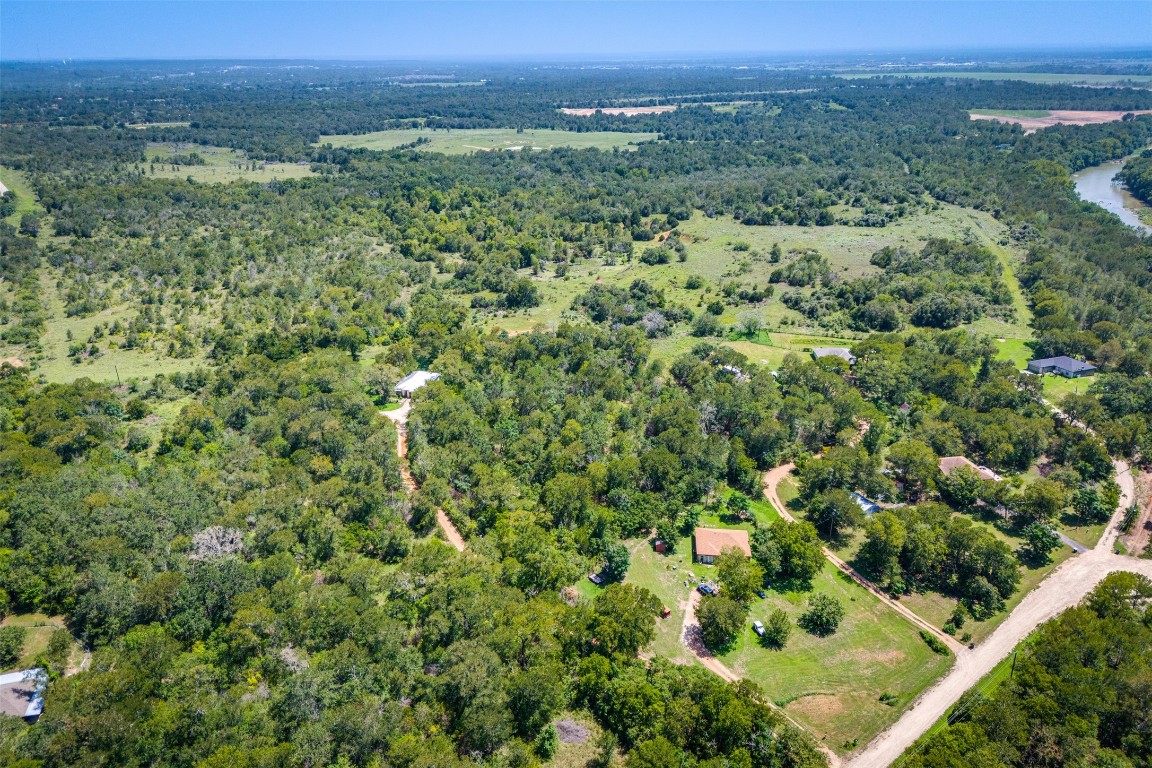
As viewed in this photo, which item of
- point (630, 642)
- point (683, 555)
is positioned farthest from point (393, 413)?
point (630, 642)

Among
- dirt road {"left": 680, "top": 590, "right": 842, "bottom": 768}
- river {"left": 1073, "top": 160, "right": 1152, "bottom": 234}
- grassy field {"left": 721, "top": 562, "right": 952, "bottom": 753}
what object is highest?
river {"left": 1073, "top": 160, "right": 1152, "bottom": 234}

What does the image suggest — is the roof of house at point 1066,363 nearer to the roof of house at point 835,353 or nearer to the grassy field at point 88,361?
the roof of house at point 835,353

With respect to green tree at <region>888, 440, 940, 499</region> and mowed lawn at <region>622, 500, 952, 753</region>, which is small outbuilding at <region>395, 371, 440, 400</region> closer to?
mowed lawn at <region>622, 500, 952, 753</region>

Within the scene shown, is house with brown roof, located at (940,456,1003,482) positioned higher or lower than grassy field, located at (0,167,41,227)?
lower

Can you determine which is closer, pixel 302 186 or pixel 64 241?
pixel 64 241

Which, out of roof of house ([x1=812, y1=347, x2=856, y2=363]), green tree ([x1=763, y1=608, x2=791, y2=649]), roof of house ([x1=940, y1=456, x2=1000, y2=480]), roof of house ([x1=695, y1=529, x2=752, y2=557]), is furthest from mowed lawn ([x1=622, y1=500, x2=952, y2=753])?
roof of house ([x1=812, y1=347, x2=856, y2=363])

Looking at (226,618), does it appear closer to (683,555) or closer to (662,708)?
(662,708)

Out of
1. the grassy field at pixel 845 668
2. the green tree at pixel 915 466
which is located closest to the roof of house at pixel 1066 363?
the green tree at pixel 915 466
